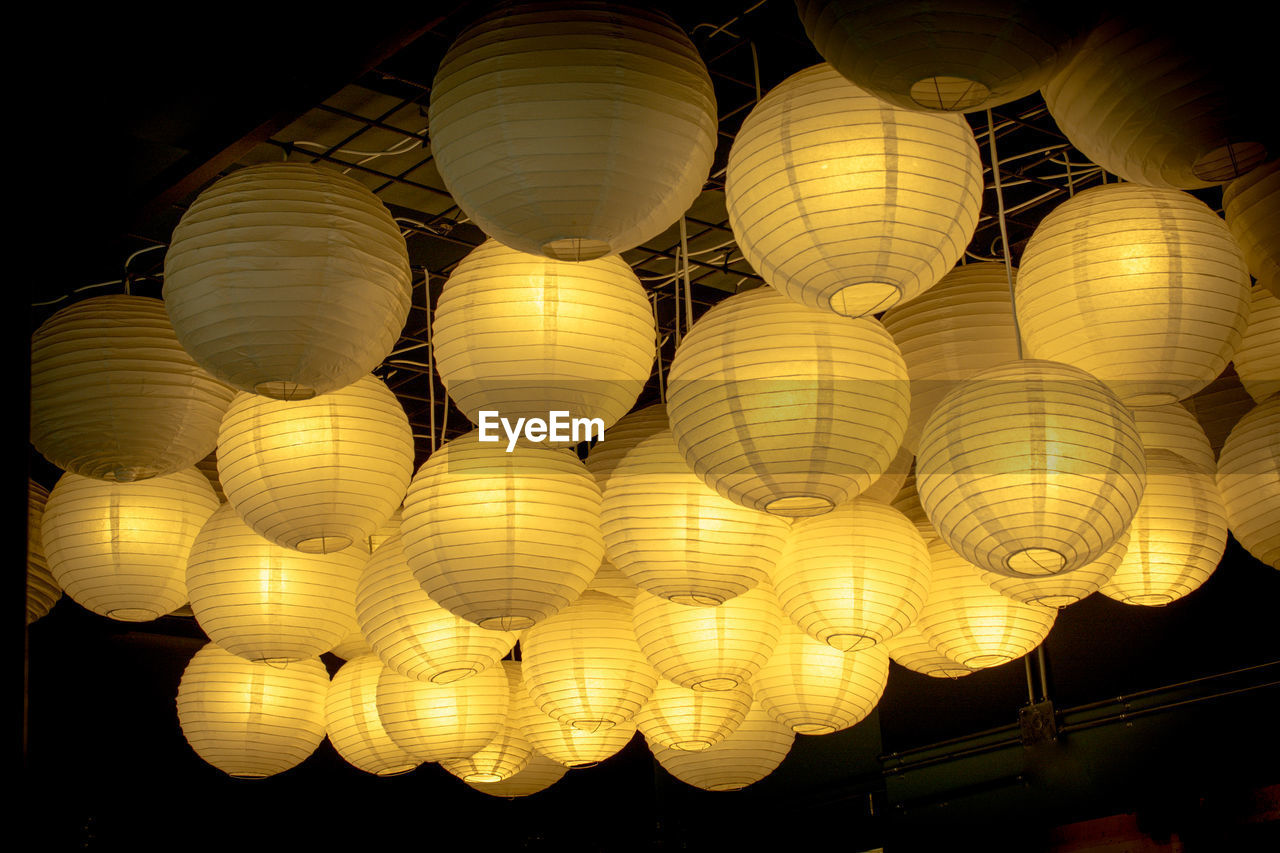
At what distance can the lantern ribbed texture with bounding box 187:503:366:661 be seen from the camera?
322 cm

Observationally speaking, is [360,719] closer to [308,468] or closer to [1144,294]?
[308,468]

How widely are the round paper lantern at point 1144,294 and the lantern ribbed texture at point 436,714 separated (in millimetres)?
1800

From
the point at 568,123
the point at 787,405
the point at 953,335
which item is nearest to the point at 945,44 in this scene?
the point at 568,123

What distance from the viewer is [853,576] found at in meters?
2.95

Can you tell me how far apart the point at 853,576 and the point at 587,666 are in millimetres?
852

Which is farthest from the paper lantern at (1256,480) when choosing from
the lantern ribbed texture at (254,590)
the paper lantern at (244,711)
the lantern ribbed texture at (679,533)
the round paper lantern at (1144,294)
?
the paper lantern at (244,711)

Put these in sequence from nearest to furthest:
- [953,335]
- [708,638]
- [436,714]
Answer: [953,335] < [708,638] < [436,714]

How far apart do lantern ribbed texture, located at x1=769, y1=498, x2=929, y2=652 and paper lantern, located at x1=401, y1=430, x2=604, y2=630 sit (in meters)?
0.48

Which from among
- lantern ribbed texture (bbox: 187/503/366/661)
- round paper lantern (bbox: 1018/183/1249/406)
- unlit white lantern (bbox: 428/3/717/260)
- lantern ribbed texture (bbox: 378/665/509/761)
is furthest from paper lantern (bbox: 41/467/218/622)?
round paper lantern (bbox: 1018/183/1249/406)

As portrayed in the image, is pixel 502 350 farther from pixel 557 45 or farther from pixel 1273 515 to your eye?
pixel 1273 515

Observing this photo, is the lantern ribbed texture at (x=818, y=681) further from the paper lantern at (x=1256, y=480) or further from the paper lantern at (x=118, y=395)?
the paper lantern at (x=118, y=395)

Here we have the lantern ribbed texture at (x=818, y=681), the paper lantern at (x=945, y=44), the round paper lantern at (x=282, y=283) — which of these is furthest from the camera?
the lantern ribbed texture at (x=818, y=681)

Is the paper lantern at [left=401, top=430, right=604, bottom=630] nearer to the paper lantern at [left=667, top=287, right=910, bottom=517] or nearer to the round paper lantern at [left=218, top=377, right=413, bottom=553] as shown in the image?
the round paper lantern at [left=218, top=377, right=413, bottom=553]

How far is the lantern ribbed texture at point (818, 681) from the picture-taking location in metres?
3.41
